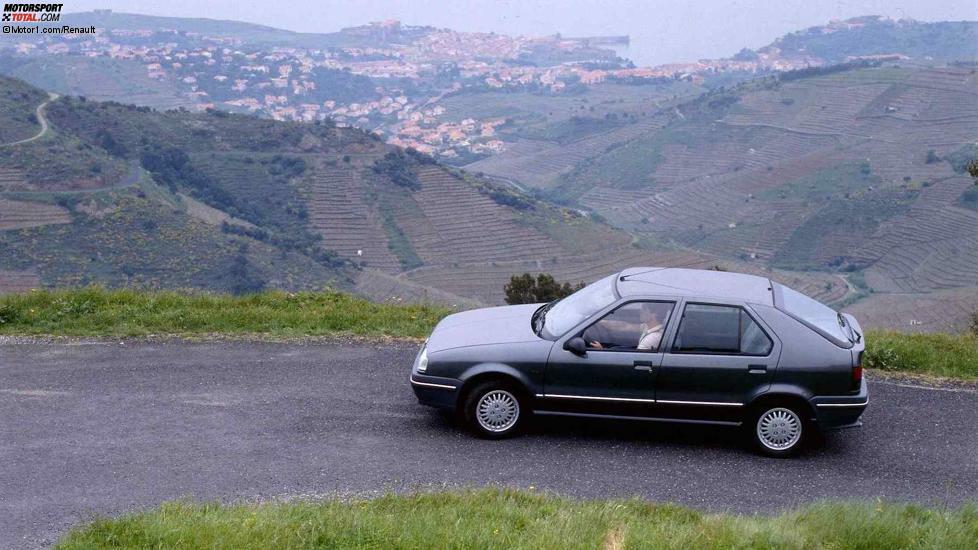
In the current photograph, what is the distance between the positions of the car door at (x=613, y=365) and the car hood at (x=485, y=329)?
0.41 meters

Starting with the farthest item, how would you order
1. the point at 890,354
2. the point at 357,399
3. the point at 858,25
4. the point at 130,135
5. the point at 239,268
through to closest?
the point at 858,25, the point at 130,135, the point at 239,268, the point at 890,354, the point at 357,399

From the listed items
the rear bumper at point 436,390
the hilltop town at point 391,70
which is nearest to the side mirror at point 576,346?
the rear bumper at point 436,390

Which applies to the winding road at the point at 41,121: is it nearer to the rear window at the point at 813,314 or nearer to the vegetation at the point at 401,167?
the vegetation at the point at 401,167

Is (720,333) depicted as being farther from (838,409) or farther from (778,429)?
(838,409)

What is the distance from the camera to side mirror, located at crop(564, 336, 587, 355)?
7.16 metres

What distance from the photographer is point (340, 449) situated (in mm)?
7027

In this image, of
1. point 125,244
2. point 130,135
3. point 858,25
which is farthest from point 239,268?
point 858,25

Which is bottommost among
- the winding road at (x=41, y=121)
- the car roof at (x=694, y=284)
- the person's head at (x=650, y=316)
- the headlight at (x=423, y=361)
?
the headlight at (x=423, y=361)

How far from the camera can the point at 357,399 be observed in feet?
26.8

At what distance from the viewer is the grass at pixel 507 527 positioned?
4934mm

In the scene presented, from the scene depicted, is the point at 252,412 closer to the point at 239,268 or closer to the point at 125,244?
the point at 239,268

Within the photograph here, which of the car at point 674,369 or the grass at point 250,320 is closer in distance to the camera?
the car at point 674,369

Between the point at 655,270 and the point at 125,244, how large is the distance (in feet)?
125

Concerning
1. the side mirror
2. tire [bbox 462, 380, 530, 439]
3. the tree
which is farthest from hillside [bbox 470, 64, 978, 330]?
tire [bbox 462, 380, 530, 439]
